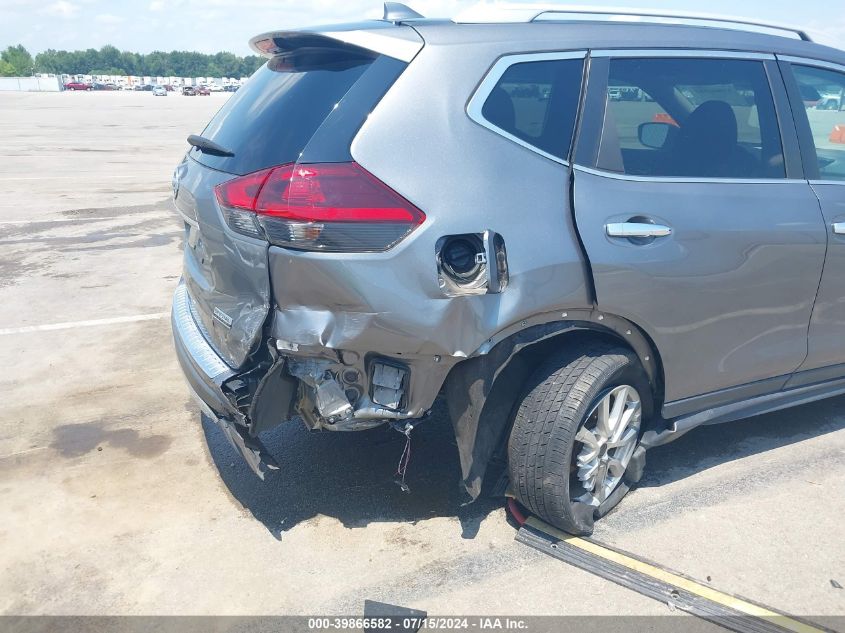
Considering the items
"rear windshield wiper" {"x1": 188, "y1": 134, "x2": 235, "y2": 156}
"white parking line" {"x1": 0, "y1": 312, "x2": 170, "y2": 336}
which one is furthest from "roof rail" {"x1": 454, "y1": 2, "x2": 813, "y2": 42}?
"white parking line" {"x1": 0, "y1": 312, "x2": 170, "y2": 336}

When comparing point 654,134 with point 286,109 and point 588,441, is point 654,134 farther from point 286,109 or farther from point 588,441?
point 286,109

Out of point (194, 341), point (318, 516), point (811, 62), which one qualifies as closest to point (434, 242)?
point (194, 341)

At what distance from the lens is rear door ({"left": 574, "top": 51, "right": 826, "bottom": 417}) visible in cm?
305

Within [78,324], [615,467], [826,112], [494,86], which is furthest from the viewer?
[78,324]

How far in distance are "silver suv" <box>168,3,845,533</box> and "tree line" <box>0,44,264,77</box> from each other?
526ft

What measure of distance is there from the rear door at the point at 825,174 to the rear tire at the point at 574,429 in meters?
1.09

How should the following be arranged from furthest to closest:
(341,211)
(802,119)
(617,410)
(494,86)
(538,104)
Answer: (802,119) < (617,410) < (538,104) < (494,86) < (341,211)

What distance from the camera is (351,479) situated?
3732mm

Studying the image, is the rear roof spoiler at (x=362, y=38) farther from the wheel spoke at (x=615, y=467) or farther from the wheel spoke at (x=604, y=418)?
the wheel spoke at (x=615, y=467)

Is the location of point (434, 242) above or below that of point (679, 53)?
below

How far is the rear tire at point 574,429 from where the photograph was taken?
3055 millimetres

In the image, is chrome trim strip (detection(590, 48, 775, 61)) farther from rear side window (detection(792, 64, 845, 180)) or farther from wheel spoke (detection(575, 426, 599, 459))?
wheel spoke (detection(575, 426, 599, 459))

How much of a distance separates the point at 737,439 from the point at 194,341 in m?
2.88

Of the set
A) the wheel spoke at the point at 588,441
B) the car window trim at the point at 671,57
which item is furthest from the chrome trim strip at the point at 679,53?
the wheel spoke at the point at 588,441
